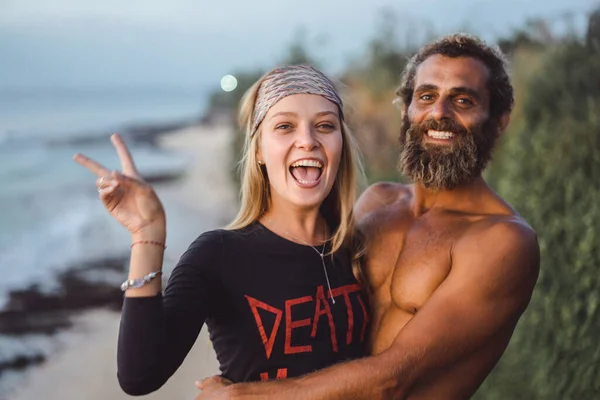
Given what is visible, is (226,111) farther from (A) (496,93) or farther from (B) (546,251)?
(A) (496,93)

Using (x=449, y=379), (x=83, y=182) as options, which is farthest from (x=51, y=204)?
(x=449, y=379)

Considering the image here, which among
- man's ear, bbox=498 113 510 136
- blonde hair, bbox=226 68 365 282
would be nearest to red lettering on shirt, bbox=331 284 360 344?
blonde hair, bbox=226 68 365 282

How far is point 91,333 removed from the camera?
9.17 metres

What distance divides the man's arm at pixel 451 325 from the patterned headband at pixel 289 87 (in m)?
0.69

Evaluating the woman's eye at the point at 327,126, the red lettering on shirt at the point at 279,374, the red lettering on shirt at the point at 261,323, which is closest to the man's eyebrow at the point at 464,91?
the woman's eye at the point at 327,126

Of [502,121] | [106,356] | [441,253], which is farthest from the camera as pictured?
[106,356]

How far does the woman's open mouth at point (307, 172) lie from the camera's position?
2609mm

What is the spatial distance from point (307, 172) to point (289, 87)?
29 centimetres

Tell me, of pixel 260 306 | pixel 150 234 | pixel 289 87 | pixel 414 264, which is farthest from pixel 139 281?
pixel 414 264

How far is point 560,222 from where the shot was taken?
4.35 metres

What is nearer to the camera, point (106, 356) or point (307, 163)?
point (307, 163)

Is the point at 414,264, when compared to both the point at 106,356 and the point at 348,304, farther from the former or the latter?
the point at 106,356

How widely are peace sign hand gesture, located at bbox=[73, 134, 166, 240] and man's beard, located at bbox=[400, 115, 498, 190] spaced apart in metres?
1.28

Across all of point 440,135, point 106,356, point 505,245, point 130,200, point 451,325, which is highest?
point 440,135
